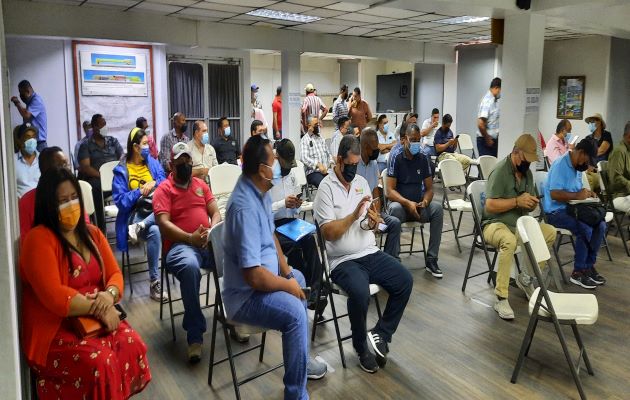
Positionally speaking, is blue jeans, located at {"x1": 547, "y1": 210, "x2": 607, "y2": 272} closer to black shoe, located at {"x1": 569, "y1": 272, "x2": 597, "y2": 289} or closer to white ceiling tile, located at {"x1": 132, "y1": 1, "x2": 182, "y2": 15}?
black shoe, located at {"x1": 569, "y1": 272, "x2": 597, "y2": 289}

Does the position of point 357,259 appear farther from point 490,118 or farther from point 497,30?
point 490,118

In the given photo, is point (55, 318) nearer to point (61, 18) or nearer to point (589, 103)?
point (61, 18)

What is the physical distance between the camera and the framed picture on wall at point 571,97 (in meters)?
9.74

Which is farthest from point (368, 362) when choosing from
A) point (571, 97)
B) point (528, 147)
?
point (571, 97)

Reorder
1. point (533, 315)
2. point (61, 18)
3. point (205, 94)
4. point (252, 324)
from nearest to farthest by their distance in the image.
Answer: point (252, 324) → point (533, 315) → point (61, 18) → point (205, 94)

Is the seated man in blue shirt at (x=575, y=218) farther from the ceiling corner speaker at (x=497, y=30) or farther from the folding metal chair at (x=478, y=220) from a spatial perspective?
the ceiling corner speaker at (x=497, y=30)

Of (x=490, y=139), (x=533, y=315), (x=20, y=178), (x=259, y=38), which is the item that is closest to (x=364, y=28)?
(x=259, y=38)

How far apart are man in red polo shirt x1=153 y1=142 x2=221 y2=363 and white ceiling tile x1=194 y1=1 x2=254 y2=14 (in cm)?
322

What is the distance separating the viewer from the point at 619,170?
543 centimetres

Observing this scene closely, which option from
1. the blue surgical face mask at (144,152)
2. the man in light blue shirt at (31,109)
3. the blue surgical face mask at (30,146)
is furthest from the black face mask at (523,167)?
the man in light blue shirt at (31,109)

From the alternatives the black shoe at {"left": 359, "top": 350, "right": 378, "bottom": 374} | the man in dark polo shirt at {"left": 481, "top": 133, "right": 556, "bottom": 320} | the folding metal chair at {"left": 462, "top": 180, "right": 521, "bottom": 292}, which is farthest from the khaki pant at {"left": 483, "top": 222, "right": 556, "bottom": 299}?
the black shoe at {"left": 359, "top": 350, "right": 378, "bottom": 374}

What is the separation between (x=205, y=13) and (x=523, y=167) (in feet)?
15.4

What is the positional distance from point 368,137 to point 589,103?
6984 mm

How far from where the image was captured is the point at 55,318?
206 centimetres
